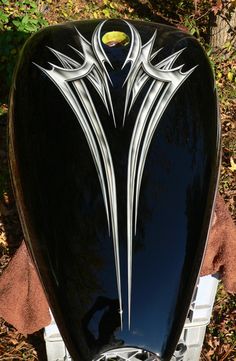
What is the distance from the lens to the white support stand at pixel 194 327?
2525 millimetres

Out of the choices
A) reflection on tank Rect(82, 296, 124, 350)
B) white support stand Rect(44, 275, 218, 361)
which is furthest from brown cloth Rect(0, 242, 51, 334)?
reflection on tank Rect(82, 296, 124, 350)

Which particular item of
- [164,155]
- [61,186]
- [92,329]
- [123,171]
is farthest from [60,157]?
[92,329]

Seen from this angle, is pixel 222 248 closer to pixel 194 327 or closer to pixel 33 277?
pixel 194 327

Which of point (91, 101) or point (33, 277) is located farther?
point (33, 277)

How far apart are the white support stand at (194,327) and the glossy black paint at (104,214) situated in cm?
A: 61

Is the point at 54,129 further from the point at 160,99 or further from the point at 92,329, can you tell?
the point at 92,329

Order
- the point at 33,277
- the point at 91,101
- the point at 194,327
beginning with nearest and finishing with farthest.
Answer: the point at 91,101 < the point at 33,277 < the point at 194,327

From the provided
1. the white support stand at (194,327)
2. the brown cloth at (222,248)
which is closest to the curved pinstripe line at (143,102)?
the brown cloth at (222,248)

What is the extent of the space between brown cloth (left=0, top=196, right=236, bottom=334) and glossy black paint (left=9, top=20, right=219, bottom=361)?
30 centimetres

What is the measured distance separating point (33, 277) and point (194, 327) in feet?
2.90

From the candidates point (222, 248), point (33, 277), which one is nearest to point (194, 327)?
point (222, 248)

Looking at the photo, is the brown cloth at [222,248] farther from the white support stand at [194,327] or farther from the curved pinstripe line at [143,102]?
the curved pinstripe line at [143,102]

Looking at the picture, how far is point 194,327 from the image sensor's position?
262 centimetres

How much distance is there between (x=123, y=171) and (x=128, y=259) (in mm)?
322
